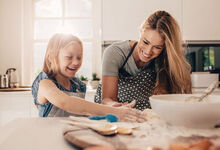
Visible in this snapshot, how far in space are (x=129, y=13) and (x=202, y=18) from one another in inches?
34.0

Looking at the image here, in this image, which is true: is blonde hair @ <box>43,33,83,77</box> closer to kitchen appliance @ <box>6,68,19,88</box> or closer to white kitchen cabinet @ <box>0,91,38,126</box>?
white kitchen cabinet @ <box>0,91,38,126</box>

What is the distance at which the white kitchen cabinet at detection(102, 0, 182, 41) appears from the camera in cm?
245

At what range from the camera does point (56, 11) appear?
9.52 ft

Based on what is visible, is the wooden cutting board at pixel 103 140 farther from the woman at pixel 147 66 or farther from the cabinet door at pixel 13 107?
the cabinet door at pixel 13 107

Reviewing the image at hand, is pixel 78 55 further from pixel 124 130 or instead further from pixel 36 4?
pixel 36 4

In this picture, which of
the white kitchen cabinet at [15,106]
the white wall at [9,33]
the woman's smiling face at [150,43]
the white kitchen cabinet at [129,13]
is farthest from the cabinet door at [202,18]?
the white wall at [9,33]

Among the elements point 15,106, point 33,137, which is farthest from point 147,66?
point 15,106

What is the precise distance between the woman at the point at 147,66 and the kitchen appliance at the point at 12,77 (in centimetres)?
164

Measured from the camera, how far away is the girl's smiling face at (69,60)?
1206mm

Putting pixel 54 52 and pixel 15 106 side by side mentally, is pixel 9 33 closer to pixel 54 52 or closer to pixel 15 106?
pixel 15 106

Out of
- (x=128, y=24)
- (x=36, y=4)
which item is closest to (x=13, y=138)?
(x=128, y=24)

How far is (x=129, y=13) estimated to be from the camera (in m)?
2.46

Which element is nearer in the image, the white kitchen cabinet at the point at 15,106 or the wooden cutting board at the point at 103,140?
the wooden cutting board at the point at 103,140

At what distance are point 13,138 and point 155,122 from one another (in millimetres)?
415
